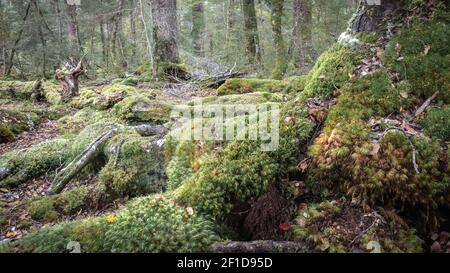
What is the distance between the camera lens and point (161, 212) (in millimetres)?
3236

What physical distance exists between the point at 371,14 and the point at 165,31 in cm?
861

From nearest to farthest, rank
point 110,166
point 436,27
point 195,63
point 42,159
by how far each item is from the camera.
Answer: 1. point 436,27
2. point 110,166
3. point 42,159
4. point 195,63

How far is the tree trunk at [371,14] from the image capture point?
3783 mm

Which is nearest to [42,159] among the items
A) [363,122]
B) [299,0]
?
[363,122]

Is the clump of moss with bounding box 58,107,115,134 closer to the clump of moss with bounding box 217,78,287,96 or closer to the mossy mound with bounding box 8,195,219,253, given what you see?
the clump of moss with bounding box 217,78,287,96

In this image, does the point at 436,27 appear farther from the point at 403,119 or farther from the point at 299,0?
the point at 299,0

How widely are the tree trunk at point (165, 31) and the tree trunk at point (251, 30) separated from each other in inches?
105

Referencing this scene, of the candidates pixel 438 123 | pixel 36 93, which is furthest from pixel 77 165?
pixel 36 93

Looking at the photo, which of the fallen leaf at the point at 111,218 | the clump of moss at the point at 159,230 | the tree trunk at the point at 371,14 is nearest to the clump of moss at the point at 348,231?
the clump of moss at the point at 159,230

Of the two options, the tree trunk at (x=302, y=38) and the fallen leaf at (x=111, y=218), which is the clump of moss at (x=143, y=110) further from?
the tree trunk at (x=302, y=38)

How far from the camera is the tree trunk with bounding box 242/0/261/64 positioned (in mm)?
12641

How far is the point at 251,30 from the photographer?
12758mm

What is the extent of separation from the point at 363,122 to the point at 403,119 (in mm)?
363

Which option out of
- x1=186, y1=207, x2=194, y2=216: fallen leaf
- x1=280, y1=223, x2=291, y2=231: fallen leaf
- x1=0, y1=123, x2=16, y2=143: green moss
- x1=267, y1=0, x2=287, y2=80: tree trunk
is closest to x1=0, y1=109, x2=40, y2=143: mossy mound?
x1=0, y1=123, x2=16, y2=143: green moss
